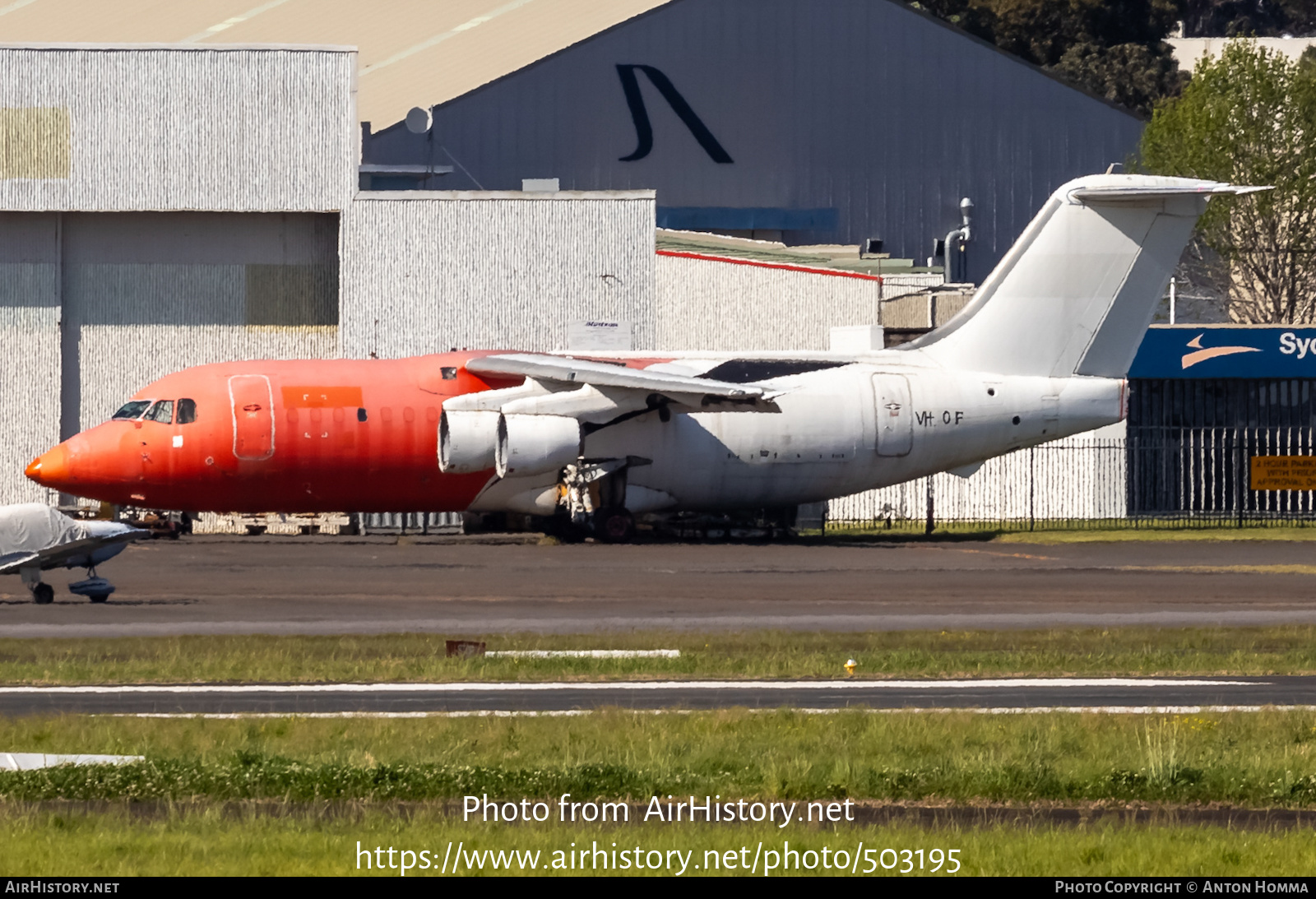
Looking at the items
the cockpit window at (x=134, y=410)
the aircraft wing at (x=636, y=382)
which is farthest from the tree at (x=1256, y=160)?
the cockpit window at (x=134, y=410)

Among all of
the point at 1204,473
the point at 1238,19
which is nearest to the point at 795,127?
the point at 1204,473

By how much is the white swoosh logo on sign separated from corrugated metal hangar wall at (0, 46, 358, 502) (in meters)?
23.6

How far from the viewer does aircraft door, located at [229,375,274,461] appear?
36.7m

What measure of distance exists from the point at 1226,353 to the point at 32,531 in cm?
3503

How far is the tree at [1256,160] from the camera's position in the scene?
2579 inches

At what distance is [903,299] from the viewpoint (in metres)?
52.8

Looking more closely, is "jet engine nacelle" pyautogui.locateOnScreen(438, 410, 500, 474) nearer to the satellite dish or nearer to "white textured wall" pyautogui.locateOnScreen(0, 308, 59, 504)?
"white textured wall" pyautogui.locateOnScreen(0, 308, 59, 504)

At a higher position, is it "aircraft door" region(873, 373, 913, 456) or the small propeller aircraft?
"aircraft door" region(873, 373, 913, 456)

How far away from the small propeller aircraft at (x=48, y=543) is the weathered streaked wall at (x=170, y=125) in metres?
23.2

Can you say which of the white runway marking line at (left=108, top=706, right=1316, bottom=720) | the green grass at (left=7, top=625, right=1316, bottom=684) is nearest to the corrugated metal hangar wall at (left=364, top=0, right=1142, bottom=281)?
the green grass at (left=7, top=625, right=1316, bottom=684)

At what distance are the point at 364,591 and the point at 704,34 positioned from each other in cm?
4053

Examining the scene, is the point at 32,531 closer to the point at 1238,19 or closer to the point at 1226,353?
the point at 1226,353
